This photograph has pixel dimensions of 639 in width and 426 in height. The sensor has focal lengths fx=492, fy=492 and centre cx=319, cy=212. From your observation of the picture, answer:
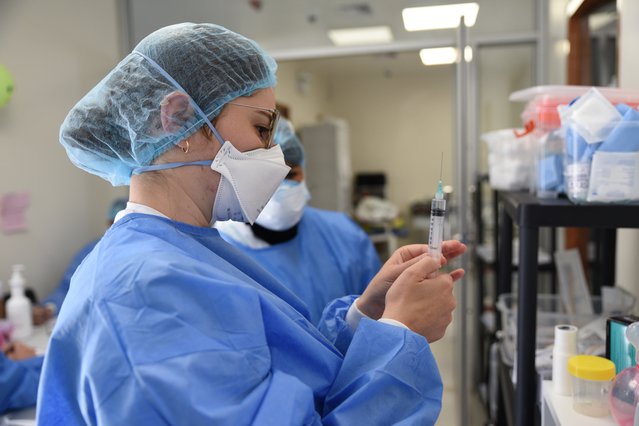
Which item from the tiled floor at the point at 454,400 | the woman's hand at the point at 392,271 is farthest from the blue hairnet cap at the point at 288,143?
the tiled floor at the point at 454,400

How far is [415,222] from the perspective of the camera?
555 cm

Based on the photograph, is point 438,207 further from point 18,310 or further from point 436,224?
point 18,310

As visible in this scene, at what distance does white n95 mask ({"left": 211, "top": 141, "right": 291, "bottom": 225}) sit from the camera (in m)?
0.80

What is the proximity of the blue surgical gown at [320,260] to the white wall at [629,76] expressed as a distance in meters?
0.76

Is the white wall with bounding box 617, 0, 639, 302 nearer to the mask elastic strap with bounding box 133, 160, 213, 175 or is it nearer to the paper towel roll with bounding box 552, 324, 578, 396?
the paper towel roll with bounding box 552, 324, 578, 396

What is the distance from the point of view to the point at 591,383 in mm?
764

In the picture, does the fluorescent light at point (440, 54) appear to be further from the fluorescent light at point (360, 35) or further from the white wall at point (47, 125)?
the white wall at point (47, 125)

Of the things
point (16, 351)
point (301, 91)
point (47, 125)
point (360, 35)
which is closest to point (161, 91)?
point (16, 351)

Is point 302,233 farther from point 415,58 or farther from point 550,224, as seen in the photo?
point 415,58

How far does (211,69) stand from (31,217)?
6.72 ft

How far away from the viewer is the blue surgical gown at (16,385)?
1383mm

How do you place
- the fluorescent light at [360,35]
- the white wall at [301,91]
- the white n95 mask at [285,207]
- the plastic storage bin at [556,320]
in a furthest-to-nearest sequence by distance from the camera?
the white wall at [301,91]
the fluorescent light at [360,35]
the white n95 mask at [285,207]
the plastic storage bin at [556,320]

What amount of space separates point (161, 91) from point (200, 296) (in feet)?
1.11

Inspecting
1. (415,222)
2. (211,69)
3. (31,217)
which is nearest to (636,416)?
(211,69)
